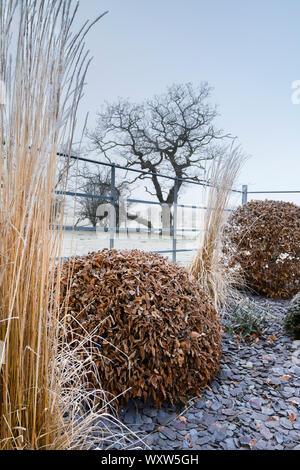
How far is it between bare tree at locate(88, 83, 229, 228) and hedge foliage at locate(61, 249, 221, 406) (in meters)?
7.94

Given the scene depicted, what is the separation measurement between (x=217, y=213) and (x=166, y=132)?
7145 mm

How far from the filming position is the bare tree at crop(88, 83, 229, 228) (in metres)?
9.58

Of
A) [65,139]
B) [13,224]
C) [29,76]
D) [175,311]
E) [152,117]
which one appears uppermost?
[152,117]

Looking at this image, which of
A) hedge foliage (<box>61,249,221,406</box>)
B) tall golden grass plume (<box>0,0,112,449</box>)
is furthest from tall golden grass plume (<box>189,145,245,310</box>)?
tall golden grass plume (<box>0,0,112,449</box>)

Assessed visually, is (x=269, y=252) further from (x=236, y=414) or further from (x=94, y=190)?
(x=94, y=190)

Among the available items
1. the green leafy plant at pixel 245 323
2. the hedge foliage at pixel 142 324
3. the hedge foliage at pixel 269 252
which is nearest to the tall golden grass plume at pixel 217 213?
the green leafy plant at pixel 245 323

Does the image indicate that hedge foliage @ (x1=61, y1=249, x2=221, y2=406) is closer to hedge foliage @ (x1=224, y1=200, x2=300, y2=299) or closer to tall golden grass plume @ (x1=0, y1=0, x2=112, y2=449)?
tall golden grass plume @ (x1=0, y1=0, x2=112, y2=449)

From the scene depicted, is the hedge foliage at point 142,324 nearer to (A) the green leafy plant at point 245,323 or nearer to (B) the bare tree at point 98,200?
(A) the green leafy plant at point 245,323

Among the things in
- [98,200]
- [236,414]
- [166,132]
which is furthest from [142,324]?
[166,132]

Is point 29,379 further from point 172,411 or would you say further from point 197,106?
point 197,106

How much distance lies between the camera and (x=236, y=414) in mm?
1586

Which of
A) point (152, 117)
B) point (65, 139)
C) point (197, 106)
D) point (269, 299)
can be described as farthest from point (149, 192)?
point (65, 139)

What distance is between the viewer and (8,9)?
81 centimetres

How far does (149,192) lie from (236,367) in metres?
7.36
